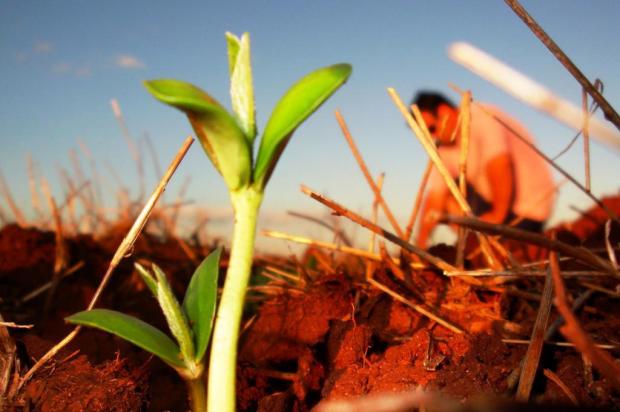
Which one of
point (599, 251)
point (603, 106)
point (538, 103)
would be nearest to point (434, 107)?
point (599, 251)

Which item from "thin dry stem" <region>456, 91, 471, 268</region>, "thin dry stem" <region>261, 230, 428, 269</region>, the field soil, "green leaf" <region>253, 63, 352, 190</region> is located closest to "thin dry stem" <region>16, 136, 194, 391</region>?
the field soil

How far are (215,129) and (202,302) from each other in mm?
364

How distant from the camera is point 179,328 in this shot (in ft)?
3.83

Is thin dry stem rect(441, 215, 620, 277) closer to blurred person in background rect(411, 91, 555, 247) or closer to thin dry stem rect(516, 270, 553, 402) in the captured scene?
thin dry stem rect(516, 270, 553, 402)

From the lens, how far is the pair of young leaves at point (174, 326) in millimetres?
1166

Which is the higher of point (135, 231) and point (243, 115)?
point (243, 115)

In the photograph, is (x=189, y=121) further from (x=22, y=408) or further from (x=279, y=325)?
(x=279, y=325)

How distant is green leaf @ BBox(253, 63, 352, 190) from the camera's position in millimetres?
1024

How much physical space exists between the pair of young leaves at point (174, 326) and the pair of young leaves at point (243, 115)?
0.78ft

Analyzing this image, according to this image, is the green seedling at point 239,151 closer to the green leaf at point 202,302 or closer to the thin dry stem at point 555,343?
the green leaf at point 202,302

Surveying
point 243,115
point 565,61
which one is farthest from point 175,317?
point 565,61

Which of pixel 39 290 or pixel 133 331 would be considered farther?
pixel 39 290

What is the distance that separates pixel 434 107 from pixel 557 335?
4.49m

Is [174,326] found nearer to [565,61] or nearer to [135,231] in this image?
[135,231]
